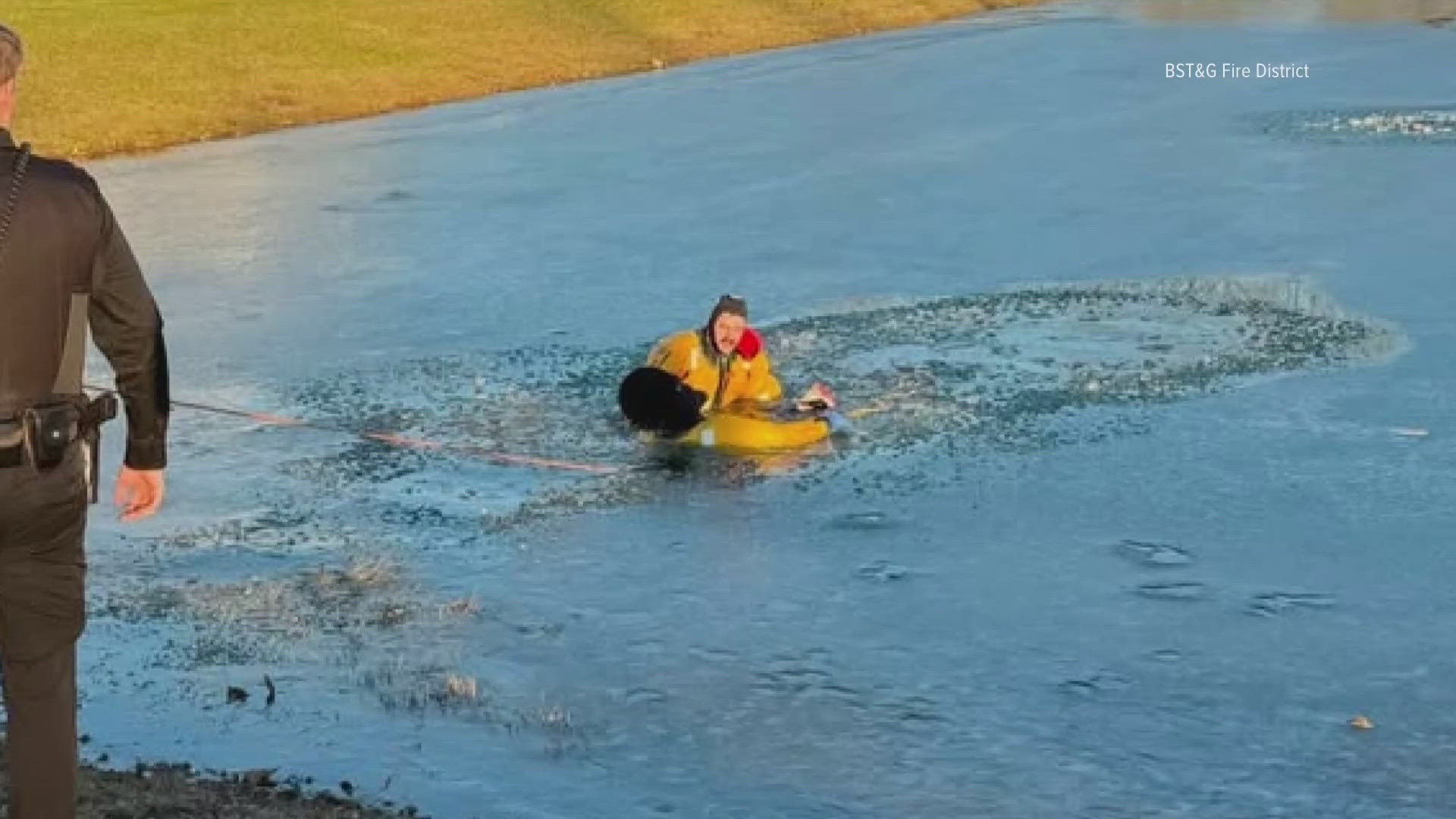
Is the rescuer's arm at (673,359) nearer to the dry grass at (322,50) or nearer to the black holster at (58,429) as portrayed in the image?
the black holster at (58,429)

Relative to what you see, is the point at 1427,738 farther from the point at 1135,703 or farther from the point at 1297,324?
the point at 1297,324

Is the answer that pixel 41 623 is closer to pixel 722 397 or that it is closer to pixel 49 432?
pixel 49 432

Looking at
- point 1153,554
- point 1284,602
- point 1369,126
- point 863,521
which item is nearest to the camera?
point 1284,602

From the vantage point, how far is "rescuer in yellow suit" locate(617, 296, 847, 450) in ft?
39.6

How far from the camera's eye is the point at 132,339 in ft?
17.6

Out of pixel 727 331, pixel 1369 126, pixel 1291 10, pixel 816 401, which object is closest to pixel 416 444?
pixel 727 331

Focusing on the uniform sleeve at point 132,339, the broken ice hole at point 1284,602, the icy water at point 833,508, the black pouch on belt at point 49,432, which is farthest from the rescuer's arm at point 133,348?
the broken ice hole at point 1284,602

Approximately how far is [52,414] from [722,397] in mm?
7239

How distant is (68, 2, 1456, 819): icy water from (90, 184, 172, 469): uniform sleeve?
2268mm

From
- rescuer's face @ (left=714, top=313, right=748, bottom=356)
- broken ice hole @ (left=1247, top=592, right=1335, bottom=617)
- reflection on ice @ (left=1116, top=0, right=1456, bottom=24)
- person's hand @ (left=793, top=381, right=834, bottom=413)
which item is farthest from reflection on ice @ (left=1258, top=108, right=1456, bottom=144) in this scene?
broken ice hole @ (left=1247, top=592, right=1335, bottom=617)

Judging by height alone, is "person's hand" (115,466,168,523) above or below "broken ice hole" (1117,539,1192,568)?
above

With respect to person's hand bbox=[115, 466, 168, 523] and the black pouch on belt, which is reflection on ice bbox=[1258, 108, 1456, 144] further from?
the black pouch on belt

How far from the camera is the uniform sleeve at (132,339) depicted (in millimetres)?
5316

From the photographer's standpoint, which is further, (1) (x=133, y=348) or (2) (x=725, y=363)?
(2) (x=725, y=363)
